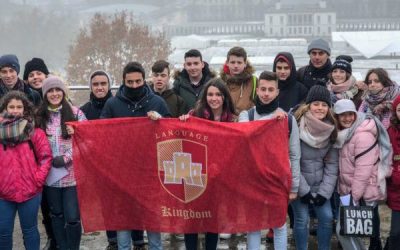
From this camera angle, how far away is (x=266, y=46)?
85.8 meters

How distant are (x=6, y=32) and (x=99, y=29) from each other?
35.6 metres

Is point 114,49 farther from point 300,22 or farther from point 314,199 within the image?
point 300,22

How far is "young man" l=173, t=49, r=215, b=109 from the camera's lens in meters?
5.48

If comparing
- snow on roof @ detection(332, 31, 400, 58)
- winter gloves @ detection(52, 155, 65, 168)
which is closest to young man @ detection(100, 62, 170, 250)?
winter gloves @ detection(52, 155, 65, 168)

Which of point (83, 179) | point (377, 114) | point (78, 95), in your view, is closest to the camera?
point (83, 179)

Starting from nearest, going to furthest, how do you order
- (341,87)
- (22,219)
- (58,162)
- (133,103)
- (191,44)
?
1. (22,219)
2. (58,162)
3. (133,103)
4. (341,87)
5. (191,44)

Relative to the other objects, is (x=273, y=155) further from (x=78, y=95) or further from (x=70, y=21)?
(x=70, y=21)

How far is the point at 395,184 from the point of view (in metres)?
4.39

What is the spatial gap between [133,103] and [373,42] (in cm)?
8062

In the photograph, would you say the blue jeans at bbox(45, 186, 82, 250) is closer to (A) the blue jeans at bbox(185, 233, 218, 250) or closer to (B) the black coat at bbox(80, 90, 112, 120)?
(B) the black coat at bbox(80, 90, 112, 120)

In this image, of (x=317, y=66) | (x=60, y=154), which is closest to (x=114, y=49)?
(x=317, y=66)

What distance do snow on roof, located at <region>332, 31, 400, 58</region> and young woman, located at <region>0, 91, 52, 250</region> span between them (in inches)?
2962

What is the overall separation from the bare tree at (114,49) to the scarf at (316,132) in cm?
4312

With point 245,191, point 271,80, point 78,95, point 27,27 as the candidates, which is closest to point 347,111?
point 271,80
